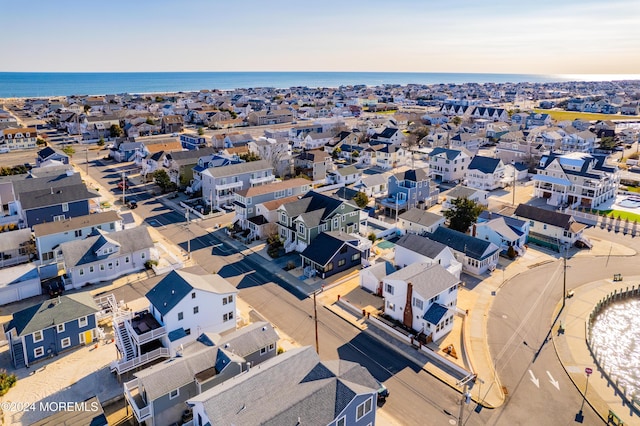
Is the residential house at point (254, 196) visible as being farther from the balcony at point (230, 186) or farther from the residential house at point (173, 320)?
the residential house at point (173, 320)

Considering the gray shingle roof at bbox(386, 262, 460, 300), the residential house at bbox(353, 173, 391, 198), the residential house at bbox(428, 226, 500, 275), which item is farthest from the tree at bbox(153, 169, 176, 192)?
the gray shingle roof at bbox(386, 262, 460, 300)

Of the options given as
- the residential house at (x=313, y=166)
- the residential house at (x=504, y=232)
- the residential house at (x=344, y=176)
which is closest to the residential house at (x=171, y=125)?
the residential house at (x=313, y=166)

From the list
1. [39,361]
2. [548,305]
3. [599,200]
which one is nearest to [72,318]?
[39,361]

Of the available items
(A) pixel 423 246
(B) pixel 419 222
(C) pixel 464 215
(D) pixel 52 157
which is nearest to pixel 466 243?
(A) pixel 423 246

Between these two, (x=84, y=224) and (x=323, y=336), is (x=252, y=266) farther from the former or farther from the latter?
(x=84, y=224)

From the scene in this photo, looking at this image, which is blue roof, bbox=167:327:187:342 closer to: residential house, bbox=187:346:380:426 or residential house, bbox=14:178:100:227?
residential house, bbox=187:346:380:426

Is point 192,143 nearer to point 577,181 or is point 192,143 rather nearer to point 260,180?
point 260,180
